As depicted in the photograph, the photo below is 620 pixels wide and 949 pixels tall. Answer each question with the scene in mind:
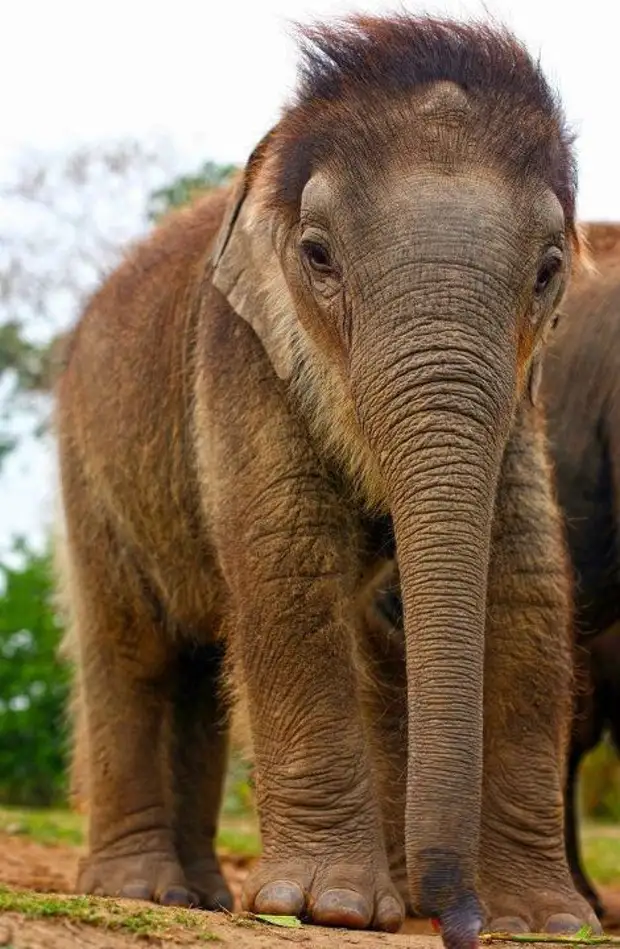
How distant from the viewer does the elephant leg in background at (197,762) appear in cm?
938

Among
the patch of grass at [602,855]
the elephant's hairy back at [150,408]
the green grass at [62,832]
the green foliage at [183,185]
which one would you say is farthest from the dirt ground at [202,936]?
the green foliage at [183,185]

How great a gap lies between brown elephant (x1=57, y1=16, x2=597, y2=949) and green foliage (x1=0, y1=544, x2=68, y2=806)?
1341 cm

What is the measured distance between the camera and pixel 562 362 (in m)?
9.95

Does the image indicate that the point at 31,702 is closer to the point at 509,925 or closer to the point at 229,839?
the point at 229,839

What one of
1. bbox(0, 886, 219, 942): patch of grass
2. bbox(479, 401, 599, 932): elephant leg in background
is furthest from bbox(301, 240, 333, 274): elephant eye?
bbox(0, 886, 219, 942): patch of grass

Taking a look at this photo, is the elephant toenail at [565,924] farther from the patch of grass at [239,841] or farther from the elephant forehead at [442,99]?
the patch of grass at [239,841]

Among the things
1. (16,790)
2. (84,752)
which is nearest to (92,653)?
(84,752)

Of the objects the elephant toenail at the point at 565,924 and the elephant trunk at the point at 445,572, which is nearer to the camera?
the elephant trunk at the point at 445,572

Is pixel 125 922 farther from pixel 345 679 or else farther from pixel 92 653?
pixel 92 653

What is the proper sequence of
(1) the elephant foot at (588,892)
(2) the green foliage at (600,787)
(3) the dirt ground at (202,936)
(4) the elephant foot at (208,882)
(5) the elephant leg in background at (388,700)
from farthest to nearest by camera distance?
(2) the green foliage at (600,787) → (1) the elephant foot at (588,892) → (4) the elephant foot at (208,882) → (5) the elephant leg in background at (388,700) → (3) the dirt ground at (202,936)

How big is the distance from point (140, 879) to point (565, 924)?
2663 mm

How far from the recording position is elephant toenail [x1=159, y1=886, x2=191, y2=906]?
8.64 meters

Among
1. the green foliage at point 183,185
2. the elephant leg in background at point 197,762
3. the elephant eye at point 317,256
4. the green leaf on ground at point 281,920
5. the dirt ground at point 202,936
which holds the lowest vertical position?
the dirt ground at point 202,936

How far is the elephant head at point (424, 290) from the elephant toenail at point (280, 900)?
108 cm
